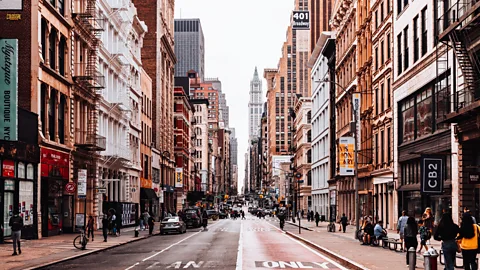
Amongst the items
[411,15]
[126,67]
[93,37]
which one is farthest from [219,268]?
[126,67]

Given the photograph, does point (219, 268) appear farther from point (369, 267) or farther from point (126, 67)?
point (126, 67)

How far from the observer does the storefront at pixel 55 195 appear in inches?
1649

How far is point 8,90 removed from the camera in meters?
33.9

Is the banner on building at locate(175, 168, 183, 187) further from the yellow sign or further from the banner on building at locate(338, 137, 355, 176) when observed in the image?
the yellow sign

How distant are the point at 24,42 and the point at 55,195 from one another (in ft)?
35.4

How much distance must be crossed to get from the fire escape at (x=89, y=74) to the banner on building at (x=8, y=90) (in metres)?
13.7

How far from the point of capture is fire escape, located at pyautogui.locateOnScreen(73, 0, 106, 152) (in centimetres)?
4922

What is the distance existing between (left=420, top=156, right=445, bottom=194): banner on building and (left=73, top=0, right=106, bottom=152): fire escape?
2784 centimetres

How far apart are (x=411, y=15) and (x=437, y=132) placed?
10.0 m

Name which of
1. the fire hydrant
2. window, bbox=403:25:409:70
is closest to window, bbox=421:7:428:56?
window, bbox=403:25:409:70

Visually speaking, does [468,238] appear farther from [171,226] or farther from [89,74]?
[171,226]

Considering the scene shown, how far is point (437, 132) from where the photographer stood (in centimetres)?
3844

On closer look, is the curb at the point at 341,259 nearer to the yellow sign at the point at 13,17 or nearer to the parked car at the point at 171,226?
the parked car at the point at 171,226

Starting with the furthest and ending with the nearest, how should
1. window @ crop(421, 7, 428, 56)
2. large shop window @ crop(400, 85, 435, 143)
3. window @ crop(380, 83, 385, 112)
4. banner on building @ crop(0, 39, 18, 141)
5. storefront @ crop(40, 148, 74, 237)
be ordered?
1. window @ crop(380, 83, 385, 112)
2. storefront @ crop(40, 148, 74, 237)
3. window @ crop(421, 7, 428, 56)
4. large shop window @ crop(400, 85, 435, 143)
5. banner on building @ crop(0, 39, 18, 141)
